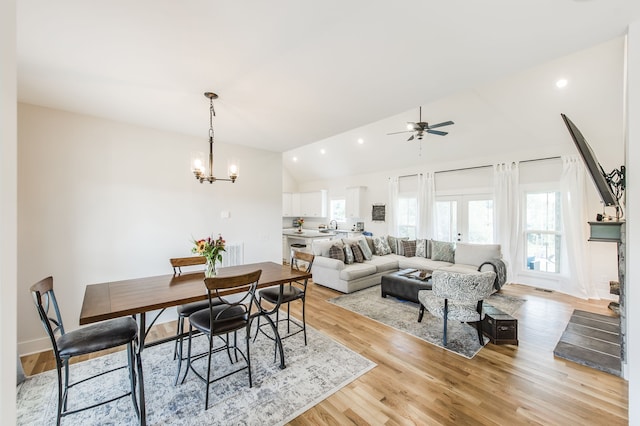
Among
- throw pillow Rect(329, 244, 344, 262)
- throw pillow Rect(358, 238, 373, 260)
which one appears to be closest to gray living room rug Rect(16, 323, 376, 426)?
throw pillow Rect(329, 244, 344, 262)

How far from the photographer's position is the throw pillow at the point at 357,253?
5.44 m

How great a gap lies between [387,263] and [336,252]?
125 cm

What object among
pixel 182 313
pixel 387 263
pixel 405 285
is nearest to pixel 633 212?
pixel 405 285

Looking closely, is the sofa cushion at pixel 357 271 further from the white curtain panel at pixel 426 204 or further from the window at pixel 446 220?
the window at pixel 446 220

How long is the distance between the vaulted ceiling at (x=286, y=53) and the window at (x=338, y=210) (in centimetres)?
542

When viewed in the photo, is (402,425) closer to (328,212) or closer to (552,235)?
(552,235)

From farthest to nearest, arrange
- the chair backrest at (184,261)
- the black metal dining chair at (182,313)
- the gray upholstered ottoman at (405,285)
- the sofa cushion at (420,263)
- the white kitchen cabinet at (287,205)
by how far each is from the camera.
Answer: the white kitchen cabinet at (287,205) < the sofa cushion at (420,263) < the gray upholstered ottoman at (405,285) < the chair backrest at (184,261) < the black metal dining chair at (182,313)

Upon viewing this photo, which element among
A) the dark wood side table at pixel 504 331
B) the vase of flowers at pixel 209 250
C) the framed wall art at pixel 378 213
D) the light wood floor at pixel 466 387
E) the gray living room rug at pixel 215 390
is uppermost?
the framed wall art at pixel 378 213

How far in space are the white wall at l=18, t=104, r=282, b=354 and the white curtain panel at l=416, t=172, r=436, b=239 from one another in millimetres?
4809

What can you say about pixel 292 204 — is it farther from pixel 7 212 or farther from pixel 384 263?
pixel 7 212

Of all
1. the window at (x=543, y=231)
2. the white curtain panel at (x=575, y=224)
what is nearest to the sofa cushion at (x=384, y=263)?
the window at (x=543, y=231)

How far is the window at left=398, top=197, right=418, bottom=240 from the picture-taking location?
23.3 ft

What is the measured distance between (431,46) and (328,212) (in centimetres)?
754

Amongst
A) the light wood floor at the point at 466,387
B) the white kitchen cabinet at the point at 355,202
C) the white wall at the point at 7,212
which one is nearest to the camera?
the white wall at the point at 7,212
